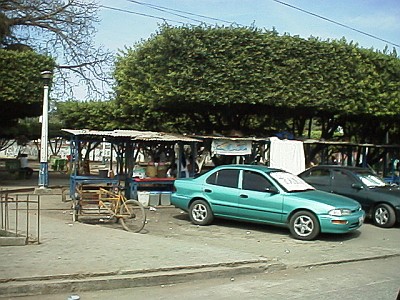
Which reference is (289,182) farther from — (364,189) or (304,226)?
(364,189)

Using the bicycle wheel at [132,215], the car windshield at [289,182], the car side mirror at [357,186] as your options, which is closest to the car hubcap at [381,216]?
the car side mirror at [357,186]

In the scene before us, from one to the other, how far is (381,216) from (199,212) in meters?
4.81

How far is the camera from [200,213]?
541 inches

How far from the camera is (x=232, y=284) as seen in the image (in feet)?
26.7

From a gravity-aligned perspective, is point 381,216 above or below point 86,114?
below

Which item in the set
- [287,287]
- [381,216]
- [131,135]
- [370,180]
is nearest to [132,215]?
[131,135]

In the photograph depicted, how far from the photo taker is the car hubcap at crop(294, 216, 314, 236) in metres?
12.1

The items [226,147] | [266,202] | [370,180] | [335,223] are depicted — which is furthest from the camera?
[226,147]

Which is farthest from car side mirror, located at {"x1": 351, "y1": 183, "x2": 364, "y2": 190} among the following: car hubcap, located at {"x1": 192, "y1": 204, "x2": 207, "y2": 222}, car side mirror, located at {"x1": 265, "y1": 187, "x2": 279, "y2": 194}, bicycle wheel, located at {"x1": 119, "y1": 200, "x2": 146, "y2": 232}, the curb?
the curb

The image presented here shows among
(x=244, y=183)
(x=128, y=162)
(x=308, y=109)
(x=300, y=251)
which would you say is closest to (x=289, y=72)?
(x=308, y=109)

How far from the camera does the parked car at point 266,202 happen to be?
476 inches

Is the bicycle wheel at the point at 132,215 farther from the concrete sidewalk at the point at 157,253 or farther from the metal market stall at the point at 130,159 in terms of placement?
the metal market stall at the point at 130,159

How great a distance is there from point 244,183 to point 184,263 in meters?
4.79

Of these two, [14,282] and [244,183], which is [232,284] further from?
[244,183]
